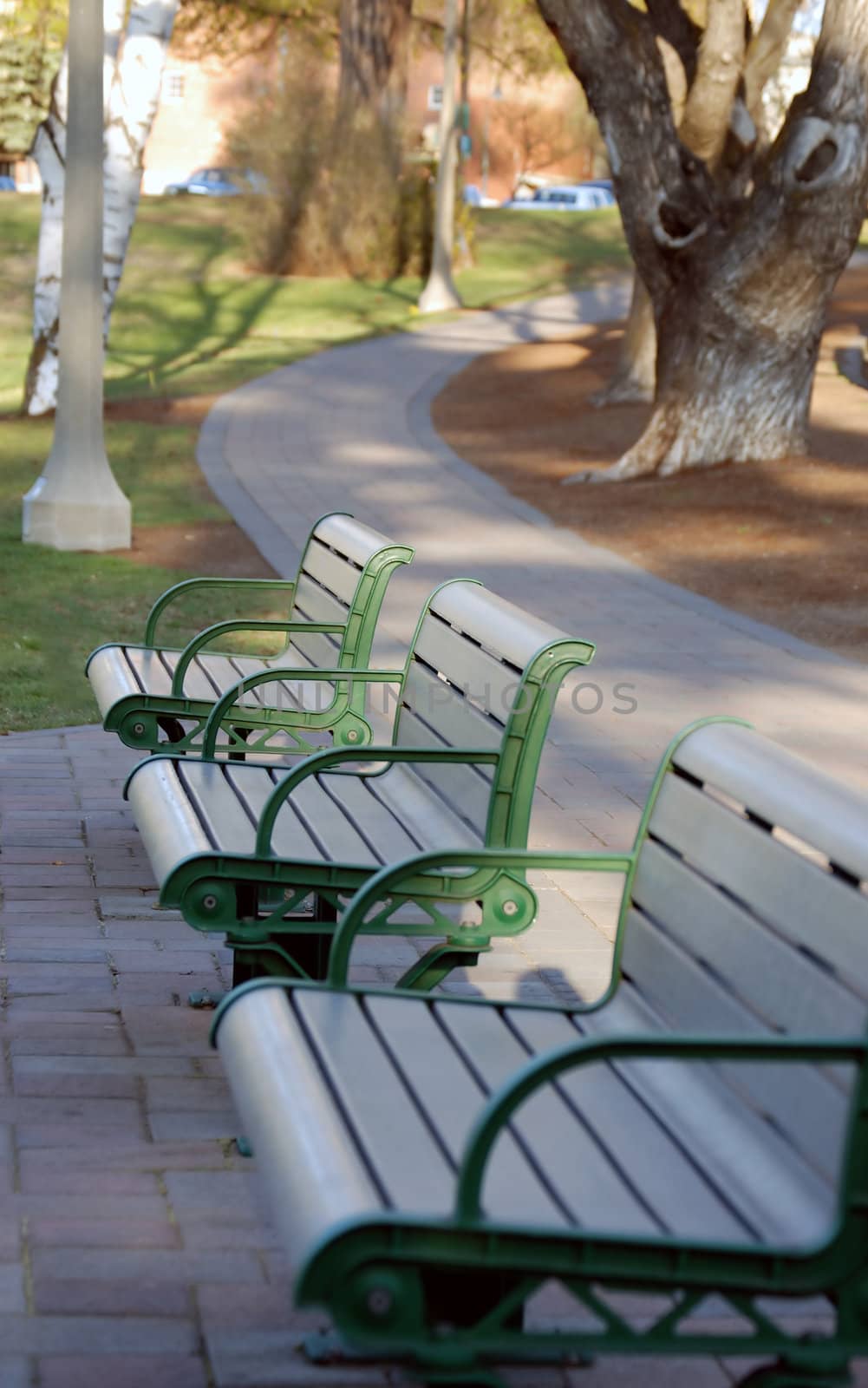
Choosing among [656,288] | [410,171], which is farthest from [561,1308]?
[410,171]

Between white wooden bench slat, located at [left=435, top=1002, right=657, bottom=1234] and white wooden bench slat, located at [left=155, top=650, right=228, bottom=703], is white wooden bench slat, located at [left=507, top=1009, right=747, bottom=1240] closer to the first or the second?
white wooden bench slat, located at [left=435, top=1002, right=657, bottom=1234]

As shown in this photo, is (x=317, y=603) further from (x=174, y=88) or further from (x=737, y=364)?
(x=174, y=88)

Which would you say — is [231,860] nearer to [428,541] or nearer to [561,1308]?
[561,1308]

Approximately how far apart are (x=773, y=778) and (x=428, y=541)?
9.29m

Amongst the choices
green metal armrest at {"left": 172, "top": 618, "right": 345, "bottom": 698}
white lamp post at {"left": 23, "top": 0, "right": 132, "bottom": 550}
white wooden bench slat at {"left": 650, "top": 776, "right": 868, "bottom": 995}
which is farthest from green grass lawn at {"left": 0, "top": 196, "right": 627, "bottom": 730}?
white wooden bench slat at {"left": 650, "top": 776, "right": 868, "bottom": 995}

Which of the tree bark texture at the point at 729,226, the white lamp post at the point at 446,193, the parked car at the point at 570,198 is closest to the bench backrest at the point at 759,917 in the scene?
the tree bark texture at the point at 729,226

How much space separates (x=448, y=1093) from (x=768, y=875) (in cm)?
57

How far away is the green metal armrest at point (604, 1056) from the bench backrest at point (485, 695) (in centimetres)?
133

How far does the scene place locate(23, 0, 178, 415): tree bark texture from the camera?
1506 centimetres

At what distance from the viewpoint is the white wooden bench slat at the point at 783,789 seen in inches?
94.7

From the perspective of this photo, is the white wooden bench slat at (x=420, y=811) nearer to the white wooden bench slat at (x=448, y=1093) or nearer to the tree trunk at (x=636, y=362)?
the white wooden bench slat at (x=448, y=1093)

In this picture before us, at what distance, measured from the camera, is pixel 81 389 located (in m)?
11.0

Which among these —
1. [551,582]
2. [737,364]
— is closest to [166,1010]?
[551,582]

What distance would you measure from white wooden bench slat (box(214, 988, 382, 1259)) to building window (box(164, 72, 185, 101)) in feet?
225
